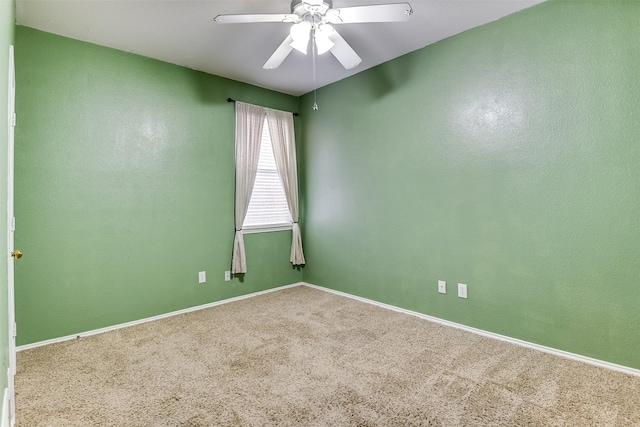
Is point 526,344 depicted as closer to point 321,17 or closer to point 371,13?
point 371,13

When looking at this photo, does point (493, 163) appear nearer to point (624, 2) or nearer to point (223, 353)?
point (624, 2)

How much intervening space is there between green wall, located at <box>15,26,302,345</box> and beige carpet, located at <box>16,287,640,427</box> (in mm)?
402

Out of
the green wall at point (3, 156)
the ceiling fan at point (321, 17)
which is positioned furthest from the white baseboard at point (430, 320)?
the ceiling fan at point (321, 17)

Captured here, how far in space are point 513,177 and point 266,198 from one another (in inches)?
107

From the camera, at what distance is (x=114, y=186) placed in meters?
3.13

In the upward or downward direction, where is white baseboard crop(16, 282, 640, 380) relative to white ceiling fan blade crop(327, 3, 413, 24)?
downward

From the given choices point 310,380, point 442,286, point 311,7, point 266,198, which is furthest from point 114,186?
point 442,286

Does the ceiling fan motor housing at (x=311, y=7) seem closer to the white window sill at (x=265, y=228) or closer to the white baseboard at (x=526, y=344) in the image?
the white window sill at (x=265, y=228)

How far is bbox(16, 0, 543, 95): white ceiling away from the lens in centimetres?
250

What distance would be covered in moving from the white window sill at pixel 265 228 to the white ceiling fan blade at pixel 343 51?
7.35 ft

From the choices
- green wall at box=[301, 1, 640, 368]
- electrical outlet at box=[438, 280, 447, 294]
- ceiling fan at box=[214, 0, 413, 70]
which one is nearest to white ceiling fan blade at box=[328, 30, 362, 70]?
ceiling fan at box=[214, 0, 413, 70]

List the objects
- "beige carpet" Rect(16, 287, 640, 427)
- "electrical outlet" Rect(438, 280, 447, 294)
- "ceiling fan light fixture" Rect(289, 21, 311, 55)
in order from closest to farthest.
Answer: "beige carpet" Rect(16, 287, 640, 427) → "ceiling fan light fixture" Rect(289, 21, 311, 55) → "electrical outlet" Rect(438, 280, 447, 294)

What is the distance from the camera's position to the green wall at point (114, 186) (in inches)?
108

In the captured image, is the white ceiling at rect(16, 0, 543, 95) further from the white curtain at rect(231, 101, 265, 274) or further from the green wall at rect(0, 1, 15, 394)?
the green wall at rect(0, 1, 15, 394)
